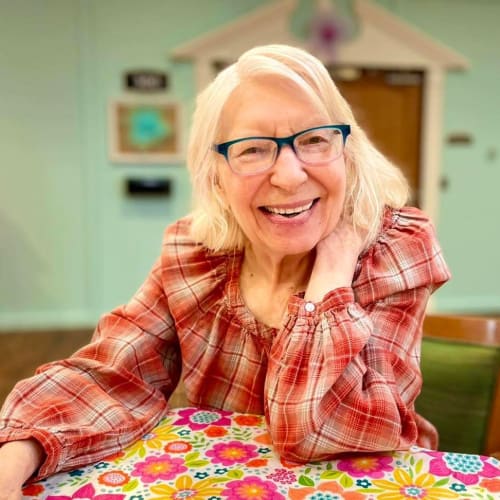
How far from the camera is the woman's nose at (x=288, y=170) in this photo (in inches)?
33.4

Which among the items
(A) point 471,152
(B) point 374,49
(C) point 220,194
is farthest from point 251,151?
(A) point 471,152

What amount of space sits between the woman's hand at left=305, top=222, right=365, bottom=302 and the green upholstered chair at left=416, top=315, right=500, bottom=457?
421 mm

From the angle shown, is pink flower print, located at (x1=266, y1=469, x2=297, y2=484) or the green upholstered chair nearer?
pink flower print, located at (x1=266, y1=469, x2=297, y2=484)

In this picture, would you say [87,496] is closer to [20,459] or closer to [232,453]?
[20,459]

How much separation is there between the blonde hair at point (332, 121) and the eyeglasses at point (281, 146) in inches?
1.6

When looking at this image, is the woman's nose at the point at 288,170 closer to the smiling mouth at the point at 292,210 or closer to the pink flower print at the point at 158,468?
the smiling mouth at the point at 292,210

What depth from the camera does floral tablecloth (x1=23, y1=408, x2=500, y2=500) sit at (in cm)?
71

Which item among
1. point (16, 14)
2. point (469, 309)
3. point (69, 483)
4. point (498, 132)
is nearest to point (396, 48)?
point (498, 132)

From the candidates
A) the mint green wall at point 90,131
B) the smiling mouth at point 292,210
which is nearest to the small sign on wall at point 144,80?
the mint green wall at point 90,131

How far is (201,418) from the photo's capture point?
936 millimetres

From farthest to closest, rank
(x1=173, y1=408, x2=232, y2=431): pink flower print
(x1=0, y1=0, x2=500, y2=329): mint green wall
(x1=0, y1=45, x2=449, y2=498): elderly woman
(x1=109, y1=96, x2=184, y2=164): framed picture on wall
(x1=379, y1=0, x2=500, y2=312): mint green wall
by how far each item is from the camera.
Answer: (x1=379, y1=0, x2=500, y2=312): mint green wall → (x1=109, y1=96, x2=184, y2=164): framed picture on wall → (x1=0, y1=0, x2=500, y2=329): mint green wall → (x1=173, y1=408, x2=232, y2=431): pink flower print → (x1=0, y1=45, x2=449, y2=498): elderly woman

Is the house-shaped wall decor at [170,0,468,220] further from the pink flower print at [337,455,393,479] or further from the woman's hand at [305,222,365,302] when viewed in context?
the pink flower print at [337,455,393,479]

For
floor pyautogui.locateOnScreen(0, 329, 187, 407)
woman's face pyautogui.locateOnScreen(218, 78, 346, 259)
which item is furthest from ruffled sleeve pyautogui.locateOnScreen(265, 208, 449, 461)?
floor pyautogui.locateOnScreen(0, 329, 187, 407)

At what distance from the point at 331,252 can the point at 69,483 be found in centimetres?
55
